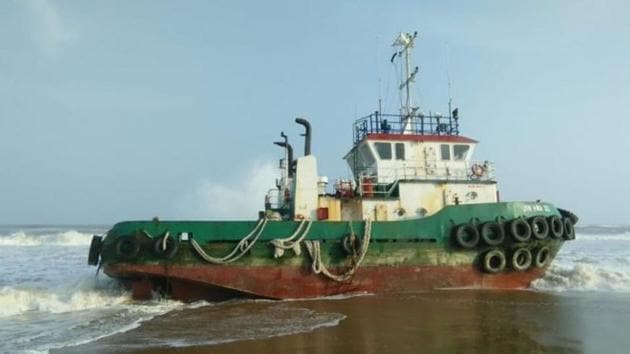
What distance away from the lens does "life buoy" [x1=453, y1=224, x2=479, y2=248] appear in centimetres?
1088

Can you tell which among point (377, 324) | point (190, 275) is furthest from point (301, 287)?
point (377, 324)

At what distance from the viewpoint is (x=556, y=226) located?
1164cm

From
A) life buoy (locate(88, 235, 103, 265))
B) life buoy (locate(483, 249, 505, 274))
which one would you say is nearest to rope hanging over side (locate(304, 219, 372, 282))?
life buoy (locate(483, 249, 505, 274))

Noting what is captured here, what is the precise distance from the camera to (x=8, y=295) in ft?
33.1

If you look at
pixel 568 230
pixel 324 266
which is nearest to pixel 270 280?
pixel 324 266

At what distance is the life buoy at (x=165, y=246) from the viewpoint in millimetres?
9688

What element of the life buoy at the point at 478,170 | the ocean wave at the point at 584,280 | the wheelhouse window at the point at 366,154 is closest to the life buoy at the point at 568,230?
the ocean wave at the point at 584,280

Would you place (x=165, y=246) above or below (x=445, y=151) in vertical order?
below

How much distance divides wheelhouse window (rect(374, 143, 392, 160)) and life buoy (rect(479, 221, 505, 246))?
289cm

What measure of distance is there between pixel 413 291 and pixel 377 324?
350 centimetres

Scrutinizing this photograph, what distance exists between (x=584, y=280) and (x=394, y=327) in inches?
310

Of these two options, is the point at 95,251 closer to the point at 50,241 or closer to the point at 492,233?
the point at 492,233

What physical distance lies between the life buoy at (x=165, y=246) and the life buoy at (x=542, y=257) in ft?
27.2

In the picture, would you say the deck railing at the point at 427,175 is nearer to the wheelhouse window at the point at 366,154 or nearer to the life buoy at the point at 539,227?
the wheelhouse window at the point at 366,154
